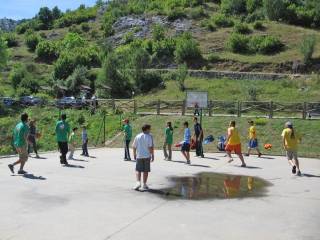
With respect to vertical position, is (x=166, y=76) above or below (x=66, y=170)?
above

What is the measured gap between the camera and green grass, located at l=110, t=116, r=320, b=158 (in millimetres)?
25531

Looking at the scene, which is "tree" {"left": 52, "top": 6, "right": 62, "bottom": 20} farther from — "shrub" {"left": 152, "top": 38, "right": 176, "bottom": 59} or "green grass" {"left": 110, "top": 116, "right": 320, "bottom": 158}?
"green grass" {"left": 110, "top": 116, "right": 320, "bottom": 158}

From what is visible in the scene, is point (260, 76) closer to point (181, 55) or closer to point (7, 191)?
Result: point (181, 55)

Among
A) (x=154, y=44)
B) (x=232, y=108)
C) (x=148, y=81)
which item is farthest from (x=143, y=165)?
(x=154, y=44)

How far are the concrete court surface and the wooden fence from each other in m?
17.9

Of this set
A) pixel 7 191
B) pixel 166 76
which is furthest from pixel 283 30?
pixel 7 191

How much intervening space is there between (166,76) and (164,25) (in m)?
25.3

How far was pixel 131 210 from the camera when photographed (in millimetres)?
10766

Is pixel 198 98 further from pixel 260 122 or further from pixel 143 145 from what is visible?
pixel 143 145

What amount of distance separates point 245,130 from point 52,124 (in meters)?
15.3

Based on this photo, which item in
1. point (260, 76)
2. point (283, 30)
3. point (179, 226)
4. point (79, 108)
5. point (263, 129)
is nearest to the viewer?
point (179, 226)

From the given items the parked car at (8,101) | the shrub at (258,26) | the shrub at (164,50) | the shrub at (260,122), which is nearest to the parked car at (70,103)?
the parked car at (8,101)

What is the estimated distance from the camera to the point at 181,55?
65250 mm

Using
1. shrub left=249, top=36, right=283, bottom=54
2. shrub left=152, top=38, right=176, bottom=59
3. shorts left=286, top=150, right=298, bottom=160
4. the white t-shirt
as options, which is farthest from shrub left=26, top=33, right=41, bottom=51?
the white t-shirt
